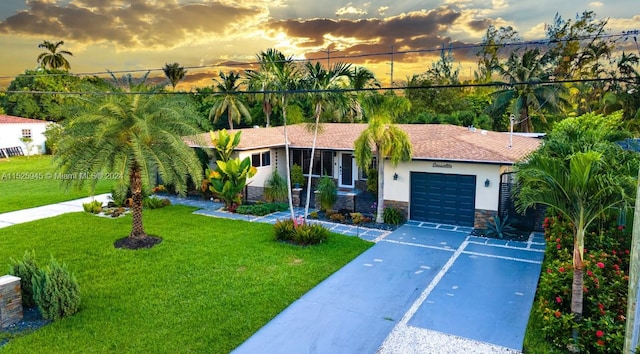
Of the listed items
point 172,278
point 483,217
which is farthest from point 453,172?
point 172,278

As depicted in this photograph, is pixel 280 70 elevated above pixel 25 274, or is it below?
above

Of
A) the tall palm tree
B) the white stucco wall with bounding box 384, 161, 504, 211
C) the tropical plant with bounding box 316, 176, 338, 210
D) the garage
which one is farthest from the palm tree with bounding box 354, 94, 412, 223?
the tall palm tree

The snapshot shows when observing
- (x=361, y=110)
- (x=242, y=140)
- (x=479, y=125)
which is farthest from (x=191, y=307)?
(x=479, y=125)

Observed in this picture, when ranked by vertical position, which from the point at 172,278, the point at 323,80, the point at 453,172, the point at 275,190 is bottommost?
the point at 172,278

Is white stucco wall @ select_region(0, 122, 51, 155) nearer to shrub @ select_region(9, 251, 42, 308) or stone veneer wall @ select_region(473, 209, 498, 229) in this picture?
shrub @ select_region(9, 251, 42, 308)

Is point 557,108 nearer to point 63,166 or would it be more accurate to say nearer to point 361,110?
point 361,110

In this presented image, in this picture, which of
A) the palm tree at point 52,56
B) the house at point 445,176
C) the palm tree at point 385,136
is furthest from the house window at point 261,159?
the palm tree at point 52,56

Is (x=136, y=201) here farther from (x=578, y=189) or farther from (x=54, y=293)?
(x=578, y=189)
